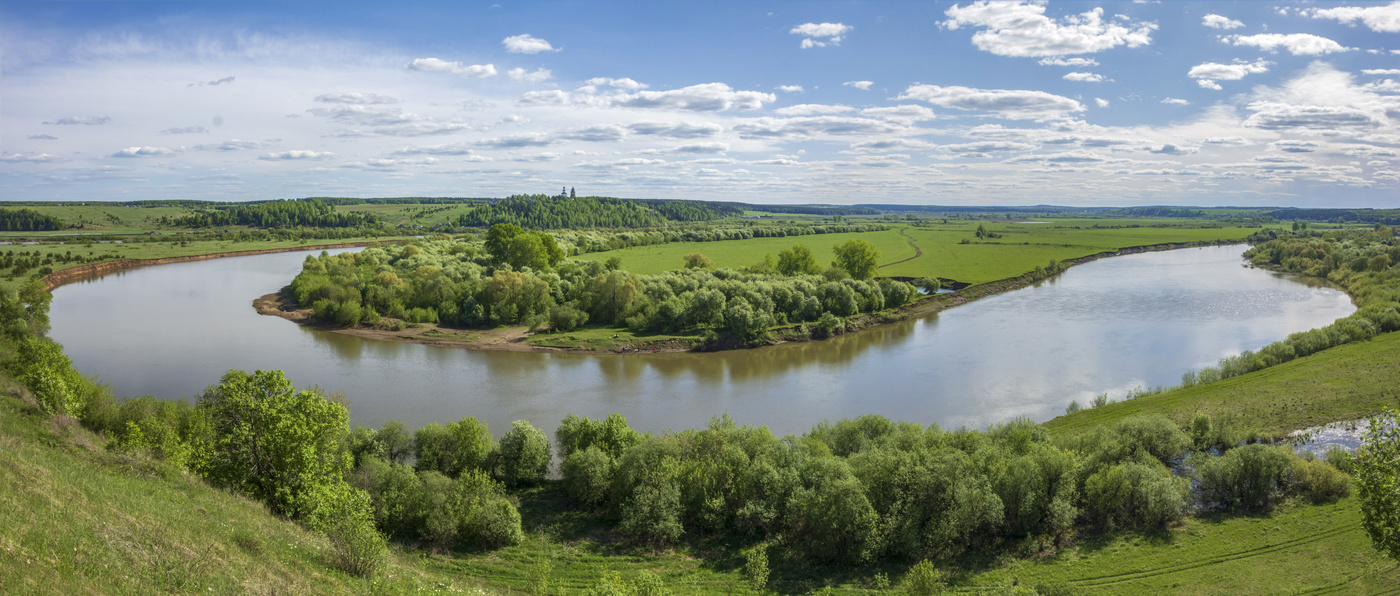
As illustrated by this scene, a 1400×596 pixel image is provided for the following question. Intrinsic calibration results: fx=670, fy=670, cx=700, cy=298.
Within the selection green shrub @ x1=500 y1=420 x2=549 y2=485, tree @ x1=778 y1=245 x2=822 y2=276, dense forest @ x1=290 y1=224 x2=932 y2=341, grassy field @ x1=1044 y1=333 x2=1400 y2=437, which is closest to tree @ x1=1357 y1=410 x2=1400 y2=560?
grassy field @ x1=1044 y1=333 x2=1400 y2=437

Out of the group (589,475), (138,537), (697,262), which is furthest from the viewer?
(697,262)

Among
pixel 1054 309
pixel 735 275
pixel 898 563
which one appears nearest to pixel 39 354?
pixel 898 563

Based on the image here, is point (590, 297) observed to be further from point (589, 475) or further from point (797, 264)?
point (589, 475)

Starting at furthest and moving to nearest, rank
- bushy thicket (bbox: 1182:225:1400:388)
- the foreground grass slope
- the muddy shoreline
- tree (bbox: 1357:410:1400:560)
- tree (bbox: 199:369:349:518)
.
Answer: the muddy shoreline
bushy thicket (bbox: 1182:225:1400:388)
tree (bbox: 199:369:349:518)
tree (bbox: 1357:410:1400:560)
the foreground grass slope

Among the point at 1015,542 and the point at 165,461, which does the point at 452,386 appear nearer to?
the point at 165,461

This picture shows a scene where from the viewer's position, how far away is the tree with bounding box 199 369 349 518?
13219 millimetres

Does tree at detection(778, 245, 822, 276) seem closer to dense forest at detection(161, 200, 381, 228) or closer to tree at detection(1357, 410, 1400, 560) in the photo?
tree at detection(1357, 410, 1400, 560)

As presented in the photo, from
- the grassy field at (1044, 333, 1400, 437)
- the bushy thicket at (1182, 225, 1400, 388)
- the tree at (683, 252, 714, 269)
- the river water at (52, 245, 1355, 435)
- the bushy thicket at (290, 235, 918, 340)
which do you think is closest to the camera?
the grassy field at (1044, 333, 1400, 437)

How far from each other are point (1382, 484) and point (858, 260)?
54965mm

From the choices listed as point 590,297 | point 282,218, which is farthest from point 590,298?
point 282,218

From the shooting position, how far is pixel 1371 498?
10.9 m

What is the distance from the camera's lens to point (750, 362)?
1658 inches

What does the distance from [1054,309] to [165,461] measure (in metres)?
59.3

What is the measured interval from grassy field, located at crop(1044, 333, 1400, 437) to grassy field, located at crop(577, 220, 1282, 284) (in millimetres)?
37992
